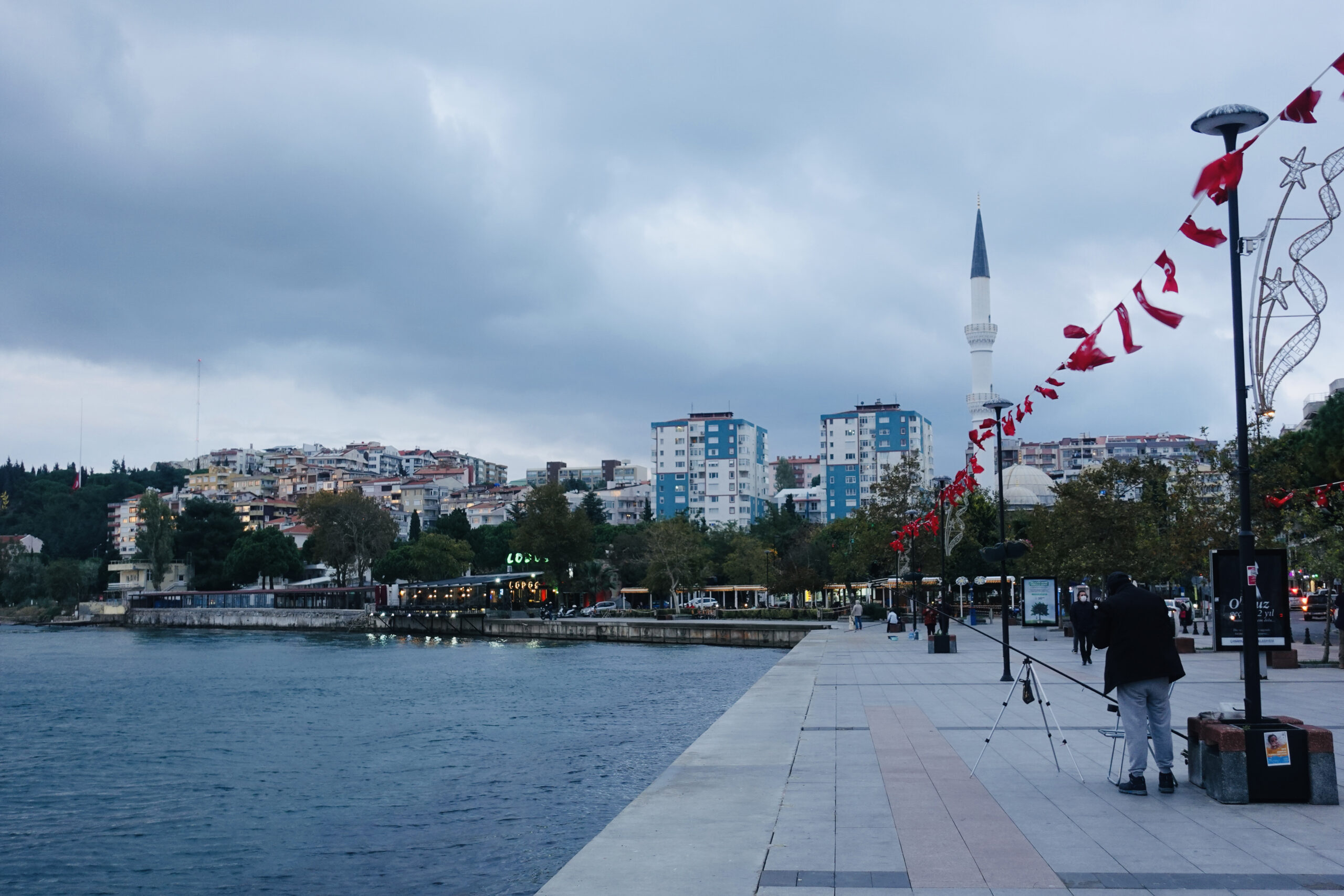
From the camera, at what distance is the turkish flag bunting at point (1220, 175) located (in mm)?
7133

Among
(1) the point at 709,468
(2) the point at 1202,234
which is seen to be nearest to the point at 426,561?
(1) the point at 709,468

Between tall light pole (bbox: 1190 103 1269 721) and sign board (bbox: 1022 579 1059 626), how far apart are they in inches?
1201

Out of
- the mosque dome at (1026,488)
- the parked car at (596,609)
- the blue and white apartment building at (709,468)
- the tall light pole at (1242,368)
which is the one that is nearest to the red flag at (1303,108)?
the tall light pole at (1242,368)

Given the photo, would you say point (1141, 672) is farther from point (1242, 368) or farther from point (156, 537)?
point (156, 537)

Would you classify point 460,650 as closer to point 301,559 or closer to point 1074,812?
point 1074,812

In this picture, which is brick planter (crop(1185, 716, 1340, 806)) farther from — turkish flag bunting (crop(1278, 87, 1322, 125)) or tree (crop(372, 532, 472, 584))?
tree (crop(372, 532, 472, 584))

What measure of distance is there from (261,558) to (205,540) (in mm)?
8581

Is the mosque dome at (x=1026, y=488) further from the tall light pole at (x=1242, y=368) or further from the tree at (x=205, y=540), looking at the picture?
the tall light pole at (x=1242, y=368)

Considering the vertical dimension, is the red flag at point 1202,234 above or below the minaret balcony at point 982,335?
below

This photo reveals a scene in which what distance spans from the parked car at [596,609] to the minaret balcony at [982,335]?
39734 millimetres

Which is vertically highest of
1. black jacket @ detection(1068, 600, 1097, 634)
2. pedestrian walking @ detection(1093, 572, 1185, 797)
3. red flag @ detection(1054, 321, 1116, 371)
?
red flag @ detection(1054, 321, 1116, 371)

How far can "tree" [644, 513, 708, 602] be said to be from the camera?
3036 inches

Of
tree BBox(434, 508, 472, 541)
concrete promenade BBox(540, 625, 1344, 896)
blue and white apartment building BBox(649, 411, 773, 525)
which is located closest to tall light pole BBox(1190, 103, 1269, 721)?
concrete promenade BBox(540, 625, 1344, 896)

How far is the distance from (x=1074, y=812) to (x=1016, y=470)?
101 meters
